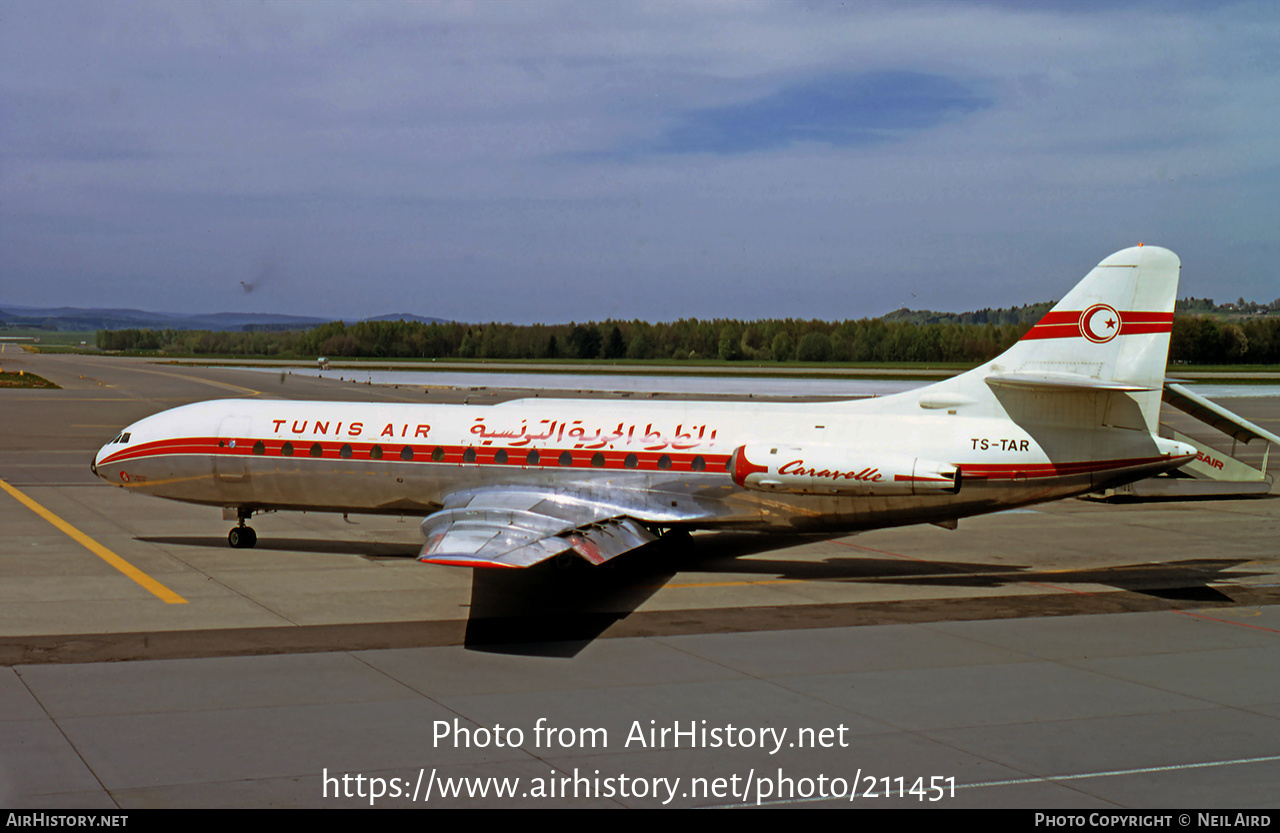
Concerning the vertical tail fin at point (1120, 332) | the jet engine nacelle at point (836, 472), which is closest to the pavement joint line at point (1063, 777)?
the jet engine nacelle at point (836, 472)

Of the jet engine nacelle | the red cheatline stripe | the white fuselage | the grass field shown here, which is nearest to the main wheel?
the white fuselage

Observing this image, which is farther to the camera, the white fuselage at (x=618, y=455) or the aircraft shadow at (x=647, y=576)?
the white fuselage at (x=618, y=455)

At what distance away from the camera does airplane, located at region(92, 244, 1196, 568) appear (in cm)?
1894

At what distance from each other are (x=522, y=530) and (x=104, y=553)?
387 inches

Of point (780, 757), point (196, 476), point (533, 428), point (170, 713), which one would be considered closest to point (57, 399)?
point (196, 476)

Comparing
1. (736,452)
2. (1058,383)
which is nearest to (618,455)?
(736,452)

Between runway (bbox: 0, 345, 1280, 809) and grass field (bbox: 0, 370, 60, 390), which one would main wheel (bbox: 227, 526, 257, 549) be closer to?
runway (bbox: 0, 345, 1280, 809)

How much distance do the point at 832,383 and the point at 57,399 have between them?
184 feet

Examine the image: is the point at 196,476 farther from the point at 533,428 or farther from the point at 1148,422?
the point at 1148,422

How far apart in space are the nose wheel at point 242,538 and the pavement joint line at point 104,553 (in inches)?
89.0

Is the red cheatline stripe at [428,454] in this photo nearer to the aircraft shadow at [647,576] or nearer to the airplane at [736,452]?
the airplane at [736,452]

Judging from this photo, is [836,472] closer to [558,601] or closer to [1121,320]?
[558,601]

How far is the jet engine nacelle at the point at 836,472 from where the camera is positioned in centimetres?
1856

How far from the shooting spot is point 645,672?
1420 cm
